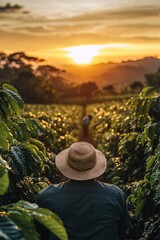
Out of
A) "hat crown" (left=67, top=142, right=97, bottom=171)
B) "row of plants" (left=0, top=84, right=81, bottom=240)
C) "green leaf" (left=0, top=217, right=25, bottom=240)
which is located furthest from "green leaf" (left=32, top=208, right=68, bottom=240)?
"hat crown" (left=67, top=142, right=97, bottom=171)

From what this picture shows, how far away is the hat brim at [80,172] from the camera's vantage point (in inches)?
124

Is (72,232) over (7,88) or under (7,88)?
under

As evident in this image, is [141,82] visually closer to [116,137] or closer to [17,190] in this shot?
[116,137]

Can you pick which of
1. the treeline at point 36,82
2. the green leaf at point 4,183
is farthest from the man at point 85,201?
the treeline at point 36,82

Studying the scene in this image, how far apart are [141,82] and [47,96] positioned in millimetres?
36506

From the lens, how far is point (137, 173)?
25.8 ft

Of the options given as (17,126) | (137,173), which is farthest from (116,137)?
(17,126)

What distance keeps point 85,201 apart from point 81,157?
0.30 meters

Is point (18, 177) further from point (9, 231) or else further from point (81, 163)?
point (9, 231)

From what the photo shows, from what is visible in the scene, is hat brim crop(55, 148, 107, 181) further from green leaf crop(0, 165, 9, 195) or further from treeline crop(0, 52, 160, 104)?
treeline crop(0, 52, 160, 104)

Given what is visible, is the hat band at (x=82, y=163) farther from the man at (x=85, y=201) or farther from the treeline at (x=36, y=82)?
the treeline at (x=36, y=82)

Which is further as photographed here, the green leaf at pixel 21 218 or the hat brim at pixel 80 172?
the hat brim at pixel 80 172

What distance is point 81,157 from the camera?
322 cm

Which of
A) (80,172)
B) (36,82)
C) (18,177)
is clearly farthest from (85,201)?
(36,82)
